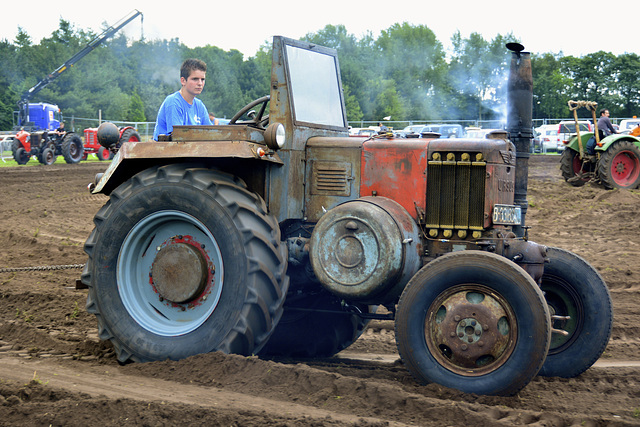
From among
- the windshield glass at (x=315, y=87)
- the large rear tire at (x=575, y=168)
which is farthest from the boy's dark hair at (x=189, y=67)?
the large rear tire at (x=575, y=168)

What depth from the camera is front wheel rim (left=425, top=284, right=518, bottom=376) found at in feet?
14.3

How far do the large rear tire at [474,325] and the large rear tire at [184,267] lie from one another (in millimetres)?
985

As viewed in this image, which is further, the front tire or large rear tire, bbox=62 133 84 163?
large rear tire, bbox=62 133 84 163

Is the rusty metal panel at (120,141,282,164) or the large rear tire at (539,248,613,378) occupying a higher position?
the rusty metal panel at (120,141,282,164)

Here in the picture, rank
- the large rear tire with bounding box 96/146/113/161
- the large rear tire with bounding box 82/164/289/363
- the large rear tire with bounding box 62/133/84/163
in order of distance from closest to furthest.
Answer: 1. the large rear tire with bounding box 82/164/289/363
2. the large rear tire with bounding box 62/133/84/163
3. the large rear tire with bounding box 96/146/113/161

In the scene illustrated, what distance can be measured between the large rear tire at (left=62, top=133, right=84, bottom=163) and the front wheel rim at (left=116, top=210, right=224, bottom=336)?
890 inches

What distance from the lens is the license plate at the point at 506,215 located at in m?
5.09

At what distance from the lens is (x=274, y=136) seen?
16.3 feet

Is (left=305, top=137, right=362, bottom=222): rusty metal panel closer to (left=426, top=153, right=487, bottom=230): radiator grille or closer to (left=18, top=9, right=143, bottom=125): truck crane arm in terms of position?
(left=426, top=153, right=487, bottom=230): radiator grille

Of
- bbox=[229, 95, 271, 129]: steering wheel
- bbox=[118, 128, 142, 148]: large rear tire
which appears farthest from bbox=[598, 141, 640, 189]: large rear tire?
bbox=[118, 128, 142, 148]: large rear tire

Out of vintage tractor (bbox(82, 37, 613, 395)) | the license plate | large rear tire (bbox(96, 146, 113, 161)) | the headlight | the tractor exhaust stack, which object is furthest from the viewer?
large rear tire (bbox(96, 146, 113, 161))

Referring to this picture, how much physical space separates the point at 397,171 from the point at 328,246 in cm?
83

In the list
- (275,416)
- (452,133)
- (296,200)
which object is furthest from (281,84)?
(452,133)

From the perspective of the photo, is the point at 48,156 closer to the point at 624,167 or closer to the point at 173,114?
the point at 624,167
